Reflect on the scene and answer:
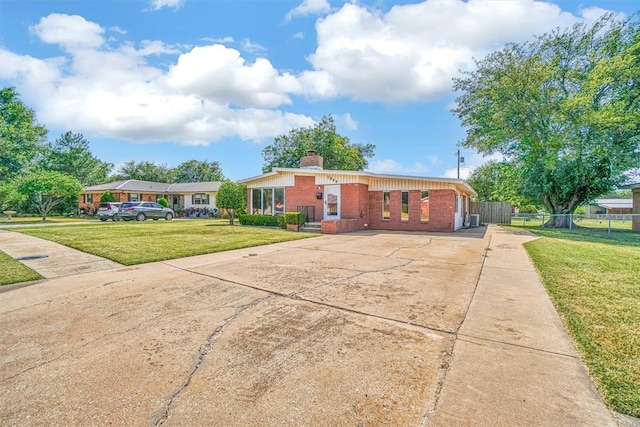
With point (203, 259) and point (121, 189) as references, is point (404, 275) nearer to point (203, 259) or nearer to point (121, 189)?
point (203, 259)

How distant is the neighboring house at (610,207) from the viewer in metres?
45.5

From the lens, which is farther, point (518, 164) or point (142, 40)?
point (518, 164)

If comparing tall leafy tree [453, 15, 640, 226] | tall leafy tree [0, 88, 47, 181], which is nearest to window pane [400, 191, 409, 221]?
tall leafy tree [453, 15, 640, 226]

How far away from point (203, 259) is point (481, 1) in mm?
11216

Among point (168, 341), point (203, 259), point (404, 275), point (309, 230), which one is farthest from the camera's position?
point (309, 230)

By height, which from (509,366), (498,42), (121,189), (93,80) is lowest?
(509,366)

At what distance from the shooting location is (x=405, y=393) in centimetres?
220

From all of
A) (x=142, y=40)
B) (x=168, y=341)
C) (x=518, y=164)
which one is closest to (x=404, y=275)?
(x=168, y=341)

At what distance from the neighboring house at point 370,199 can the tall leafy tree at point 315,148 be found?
1705 centimetres

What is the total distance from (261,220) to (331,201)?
428cm

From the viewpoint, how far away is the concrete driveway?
2023 millimetres

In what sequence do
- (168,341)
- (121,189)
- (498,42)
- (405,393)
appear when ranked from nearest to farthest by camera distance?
1. (405,393)
2. (168,341)
3. (498,42)
4. (121,189)

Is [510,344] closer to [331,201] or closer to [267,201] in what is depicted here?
[331,201]

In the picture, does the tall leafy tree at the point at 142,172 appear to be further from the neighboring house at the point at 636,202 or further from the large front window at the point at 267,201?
the neighboring house at the point at 636,202
